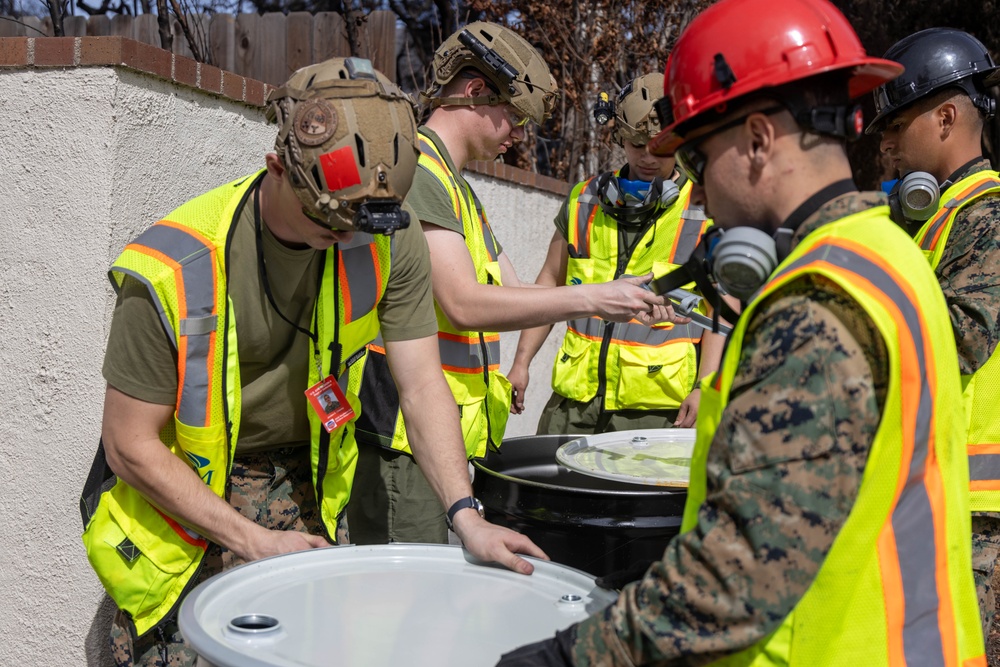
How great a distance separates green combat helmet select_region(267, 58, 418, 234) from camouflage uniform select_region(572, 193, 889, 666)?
0.94 m

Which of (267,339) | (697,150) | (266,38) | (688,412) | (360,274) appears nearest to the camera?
(697,150)

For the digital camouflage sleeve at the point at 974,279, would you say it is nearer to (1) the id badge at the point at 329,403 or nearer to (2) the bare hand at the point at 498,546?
(2) the bare hand at the point at 498,546

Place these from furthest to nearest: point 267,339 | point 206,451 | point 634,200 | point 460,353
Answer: point 634,200 → point 460,353 → point 267,339 → point 206,451

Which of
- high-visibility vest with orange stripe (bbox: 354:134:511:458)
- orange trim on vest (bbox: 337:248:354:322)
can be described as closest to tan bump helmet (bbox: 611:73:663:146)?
high-visibility vest with orange stripe (bbox: 354:134:511:458)

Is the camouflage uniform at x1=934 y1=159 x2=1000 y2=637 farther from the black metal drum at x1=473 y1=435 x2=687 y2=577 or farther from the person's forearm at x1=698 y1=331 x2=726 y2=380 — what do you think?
the person's forearm at x1=698 y1=331 x2=726 y2=380

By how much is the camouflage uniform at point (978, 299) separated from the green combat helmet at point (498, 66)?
1.34 m

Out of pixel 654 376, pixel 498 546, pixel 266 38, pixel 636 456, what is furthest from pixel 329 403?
pixel 266 38

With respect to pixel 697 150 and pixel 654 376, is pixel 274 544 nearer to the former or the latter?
pixel 697 150

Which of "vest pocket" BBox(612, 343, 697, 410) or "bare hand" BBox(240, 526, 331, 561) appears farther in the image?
"vest pocket" BBox(612, 343, 697, 410)

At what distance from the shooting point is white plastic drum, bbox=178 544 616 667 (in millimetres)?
1584

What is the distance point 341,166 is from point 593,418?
91.3 inches

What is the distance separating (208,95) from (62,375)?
3.19 ft

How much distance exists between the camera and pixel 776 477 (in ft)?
4.23

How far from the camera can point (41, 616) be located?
299cm
